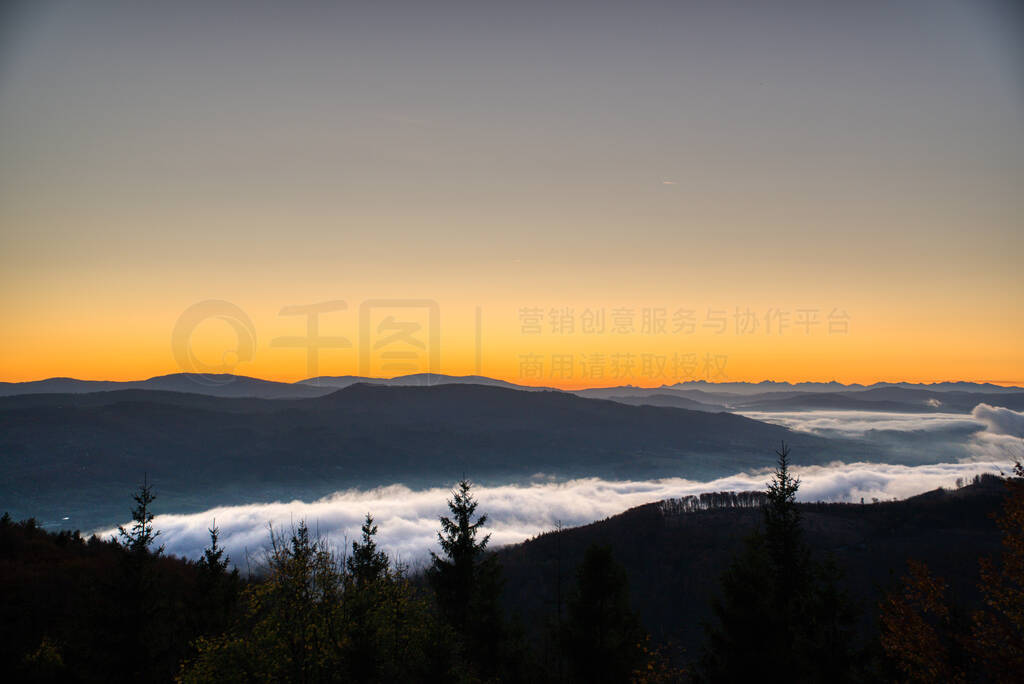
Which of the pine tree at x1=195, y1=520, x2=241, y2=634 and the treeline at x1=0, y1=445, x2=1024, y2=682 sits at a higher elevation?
the treeline at x1=0, y1=445, x2=1024, y2=682

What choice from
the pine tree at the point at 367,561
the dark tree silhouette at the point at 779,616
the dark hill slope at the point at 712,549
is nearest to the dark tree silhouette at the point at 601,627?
the dark tree silhouette at the point at 779,616

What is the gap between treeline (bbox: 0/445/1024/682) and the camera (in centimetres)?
1903

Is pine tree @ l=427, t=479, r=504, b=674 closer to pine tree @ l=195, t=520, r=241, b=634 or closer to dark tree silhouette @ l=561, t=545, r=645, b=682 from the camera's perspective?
dark tree silhouette @ l=561, t=545, r=645, b=682

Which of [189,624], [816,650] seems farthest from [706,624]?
[189,624]

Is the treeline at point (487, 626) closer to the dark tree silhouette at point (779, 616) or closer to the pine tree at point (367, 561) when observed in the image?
the dark tree silhouette at point (779, 616)

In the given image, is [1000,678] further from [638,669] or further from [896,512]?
[896,512]

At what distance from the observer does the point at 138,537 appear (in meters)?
32.8

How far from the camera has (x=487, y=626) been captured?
35875 millimetres

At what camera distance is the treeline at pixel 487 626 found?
1903 centimetres

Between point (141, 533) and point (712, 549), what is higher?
point (141, 533)

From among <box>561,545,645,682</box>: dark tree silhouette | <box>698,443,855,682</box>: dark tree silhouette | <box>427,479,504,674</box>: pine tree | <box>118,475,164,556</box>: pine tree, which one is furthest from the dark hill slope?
<box>698,443,855,682</box>: dark tree silhouette

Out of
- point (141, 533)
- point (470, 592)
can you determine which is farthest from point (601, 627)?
point (141, 533)

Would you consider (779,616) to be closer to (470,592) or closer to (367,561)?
(470,592)

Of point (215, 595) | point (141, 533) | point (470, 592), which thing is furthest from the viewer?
point (215, 595)
